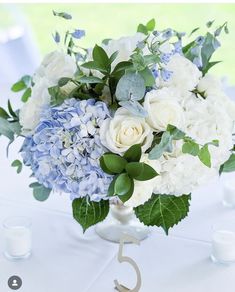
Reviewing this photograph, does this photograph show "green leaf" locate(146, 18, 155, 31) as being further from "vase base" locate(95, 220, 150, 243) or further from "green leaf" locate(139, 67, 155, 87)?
"vase base" locate(95, 220, 150, 243)

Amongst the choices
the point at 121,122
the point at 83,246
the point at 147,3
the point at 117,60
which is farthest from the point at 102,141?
the point at 147,3

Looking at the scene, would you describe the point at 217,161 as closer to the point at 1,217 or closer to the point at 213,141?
the point at 213,141

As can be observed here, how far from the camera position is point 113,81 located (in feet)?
3.73

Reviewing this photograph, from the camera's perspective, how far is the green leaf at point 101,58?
1.12 meters

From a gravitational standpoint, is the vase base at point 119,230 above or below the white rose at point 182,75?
below

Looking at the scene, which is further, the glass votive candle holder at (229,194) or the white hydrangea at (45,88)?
the glass votive candle holder at (229,194)

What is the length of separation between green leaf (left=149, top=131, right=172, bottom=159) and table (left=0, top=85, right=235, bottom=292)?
12.1 inches

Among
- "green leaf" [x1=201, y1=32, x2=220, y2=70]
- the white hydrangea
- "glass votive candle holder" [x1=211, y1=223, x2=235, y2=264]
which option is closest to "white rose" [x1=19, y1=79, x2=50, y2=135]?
the white hydrangea

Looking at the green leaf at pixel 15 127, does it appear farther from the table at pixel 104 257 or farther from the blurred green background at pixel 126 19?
the blurred green background at pixel 126 19

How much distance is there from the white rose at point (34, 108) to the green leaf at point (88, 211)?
17 centimetres

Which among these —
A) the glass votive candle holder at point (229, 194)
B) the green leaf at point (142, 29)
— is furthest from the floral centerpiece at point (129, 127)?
the glass votive candle holder at point (229, 194)

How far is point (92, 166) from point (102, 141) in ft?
0.16

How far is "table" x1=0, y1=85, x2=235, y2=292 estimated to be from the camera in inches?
47.9

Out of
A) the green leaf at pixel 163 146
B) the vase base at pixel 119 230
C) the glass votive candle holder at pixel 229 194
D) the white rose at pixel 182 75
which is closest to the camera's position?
the green leaf at pixel 163 146
